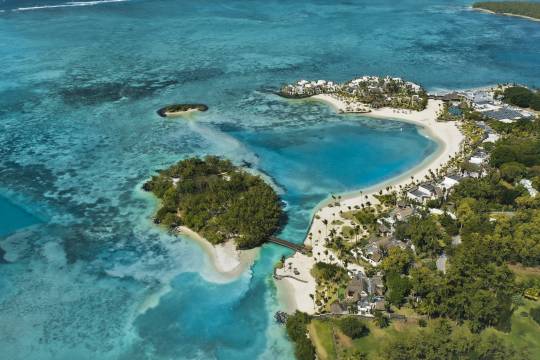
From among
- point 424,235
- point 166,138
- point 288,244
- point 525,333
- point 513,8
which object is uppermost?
point 513,8

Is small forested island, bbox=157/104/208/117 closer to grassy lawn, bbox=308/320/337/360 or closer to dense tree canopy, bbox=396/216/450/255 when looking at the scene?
dense tree canopy, bbox=396/216/450/255

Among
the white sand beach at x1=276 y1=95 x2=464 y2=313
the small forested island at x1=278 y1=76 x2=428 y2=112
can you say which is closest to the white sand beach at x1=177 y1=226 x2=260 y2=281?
the white sand beach at x1=276 y1=95 x2=464 y2=313

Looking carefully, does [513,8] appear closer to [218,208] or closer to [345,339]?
[218,208]

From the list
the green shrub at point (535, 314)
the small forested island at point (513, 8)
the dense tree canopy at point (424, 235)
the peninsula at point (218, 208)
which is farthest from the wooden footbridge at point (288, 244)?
the small forested island at point (513, 8)

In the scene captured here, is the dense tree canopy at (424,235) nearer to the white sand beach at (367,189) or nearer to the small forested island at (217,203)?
the white sand beach at (367,189)

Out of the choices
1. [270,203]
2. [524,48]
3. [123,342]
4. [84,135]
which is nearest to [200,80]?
[84,135]

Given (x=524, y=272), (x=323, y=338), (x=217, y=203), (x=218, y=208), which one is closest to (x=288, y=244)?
(x=218, y=208)
